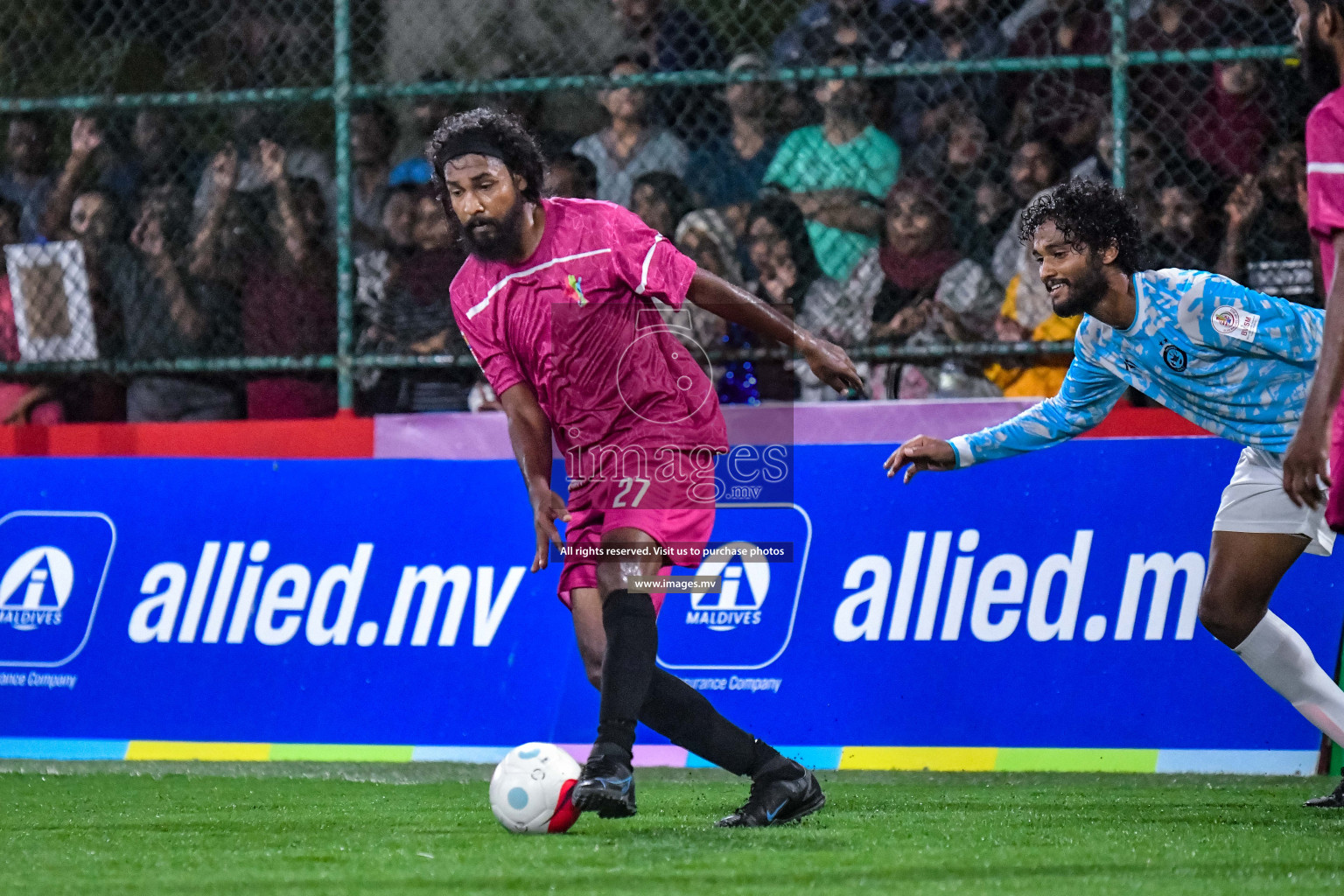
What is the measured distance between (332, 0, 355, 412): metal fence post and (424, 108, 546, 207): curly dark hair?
9.09 ft

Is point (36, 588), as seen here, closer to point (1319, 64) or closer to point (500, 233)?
point (500, 233)

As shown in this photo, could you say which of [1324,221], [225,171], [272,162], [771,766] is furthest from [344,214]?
[1324,221]

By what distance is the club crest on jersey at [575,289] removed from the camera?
4848 millimetres

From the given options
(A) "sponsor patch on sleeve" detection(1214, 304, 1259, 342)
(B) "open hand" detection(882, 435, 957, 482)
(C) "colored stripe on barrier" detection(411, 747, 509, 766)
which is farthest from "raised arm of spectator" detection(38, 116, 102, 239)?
(A) "sponsor patch on sleeve" detection(1214, 304, 1259, 342)

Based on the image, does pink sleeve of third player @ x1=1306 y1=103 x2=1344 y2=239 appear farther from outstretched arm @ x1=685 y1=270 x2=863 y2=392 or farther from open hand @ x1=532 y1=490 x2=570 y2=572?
open hand @ x1=532 y1=490 x2=570 y2=572

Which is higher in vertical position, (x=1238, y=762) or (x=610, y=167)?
(x=610, y=167)

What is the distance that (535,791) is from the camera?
4516mm

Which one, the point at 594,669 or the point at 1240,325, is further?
the point at 1240,325

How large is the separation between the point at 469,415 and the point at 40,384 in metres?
2.41

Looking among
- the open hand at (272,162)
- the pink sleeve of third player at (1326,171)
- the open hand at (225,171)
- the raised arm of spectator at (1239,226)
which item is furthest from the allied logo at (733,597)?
the open hand at (225,171)

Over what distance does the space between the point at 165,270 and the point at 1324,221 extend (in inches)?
228

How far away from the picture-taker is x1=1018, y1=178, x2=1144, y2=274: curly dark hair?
16.9 ft

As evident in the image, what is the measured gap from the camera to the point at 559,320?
486 centimetres

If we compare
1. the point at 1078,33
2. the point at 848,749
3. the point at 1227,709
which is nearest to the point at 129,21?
the point at 1078,33
